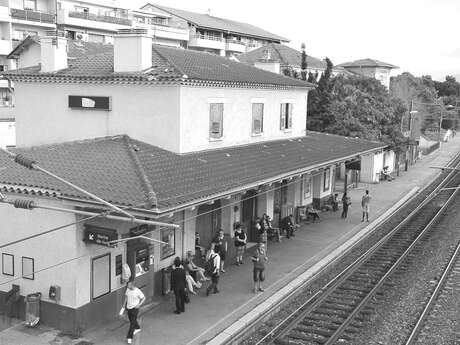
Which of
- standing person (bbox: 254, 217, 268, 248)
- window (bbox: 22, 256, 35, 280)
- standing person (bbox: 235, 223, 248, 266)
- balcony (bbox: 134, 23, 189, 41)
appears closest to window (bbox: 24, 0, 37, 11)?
balcony (bbox: 134, 23, 189, 41)

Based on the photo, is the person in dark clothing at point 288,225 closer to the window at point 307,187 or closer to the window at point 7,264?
the window at point 307,187

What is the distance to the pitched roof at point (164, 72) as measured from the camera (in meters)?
17.5

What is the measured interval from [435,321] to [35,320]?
986 cm

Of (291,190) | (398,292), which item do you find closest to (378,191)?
(291,190)

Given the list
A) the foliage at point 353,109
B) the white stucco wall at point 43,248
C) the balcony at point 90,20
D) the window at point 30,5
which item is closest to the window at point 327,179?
the foliage at point 353,109

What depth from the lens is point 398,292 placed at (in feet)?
56.0

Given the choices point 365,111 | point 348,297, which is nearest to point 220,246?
point 348,297

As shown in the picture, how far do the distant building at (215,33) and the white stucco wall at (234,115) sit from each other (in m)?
45.6

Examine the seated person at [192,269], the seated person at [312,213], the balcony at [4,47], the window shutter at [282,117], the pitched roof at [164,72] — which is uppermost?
the balcony at [4,47]

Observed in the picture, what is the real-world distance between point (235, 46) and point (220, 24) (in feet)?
11.8

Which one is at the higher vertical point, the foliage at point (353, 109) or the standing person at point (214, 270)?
the foliage at point (353, 109)

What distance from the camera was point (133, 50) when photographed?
18.1 meters

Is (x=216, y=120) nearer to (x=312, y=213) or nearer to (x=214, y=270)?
(x=214, y=270)

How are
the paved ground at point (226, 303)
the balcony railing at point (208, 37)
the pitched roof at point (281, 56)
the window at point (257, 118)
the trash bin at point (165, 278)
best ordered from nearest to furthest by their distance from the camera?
the paved ground at point (226, 303), the trash bin at point (165, 278), the window at point (257, 118), the pitched roof at point (281, 56), the balcony railing at point (208, 37)
